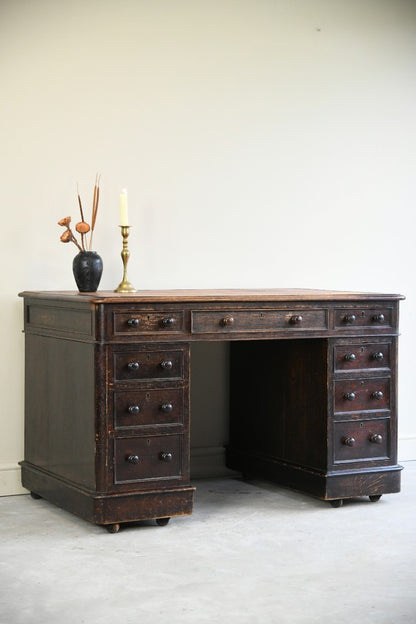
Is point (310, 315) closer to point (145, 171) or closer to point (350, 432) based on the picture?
point (350, 432)

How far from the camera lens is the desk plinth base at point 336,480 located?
12.9 feet

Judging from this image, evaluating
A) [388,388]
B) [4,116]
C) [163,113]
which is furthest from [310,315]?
[4,116]

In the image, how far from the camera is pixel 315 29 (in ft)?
15.5

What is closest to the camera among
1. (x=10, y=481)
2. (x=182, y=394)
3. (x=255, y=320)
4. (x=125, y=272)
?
(x=182, y=394)

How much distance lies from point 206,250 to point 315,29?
121 cm

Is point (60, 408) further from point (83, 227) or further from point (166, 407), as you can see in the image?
point (83, 227)

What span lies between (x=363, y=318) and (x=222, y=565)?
1.31 meters

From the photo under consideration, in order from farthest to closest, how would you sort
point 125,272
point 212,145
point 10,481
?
1. point 212,145
2. point 10,481
3. point 125,272

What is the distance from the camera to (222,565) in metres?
3.15

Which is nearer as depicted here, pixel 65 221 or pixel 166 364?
pixel 166 364

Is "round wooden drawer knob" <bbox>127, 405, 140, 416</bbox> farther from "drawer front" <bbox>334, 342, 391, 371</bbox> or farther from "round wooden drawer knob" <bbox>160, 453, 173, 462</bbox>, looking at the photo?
"drawer front" <bbox>334, 342, 391, 371</bbox>

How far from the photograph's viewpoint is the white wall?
4.16 meters

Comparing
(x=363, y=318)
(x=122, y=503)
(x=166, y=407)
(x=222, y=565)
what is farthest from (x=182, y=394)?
(x=363, y=318)

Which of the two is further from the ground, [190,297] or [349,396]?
[190,297]
